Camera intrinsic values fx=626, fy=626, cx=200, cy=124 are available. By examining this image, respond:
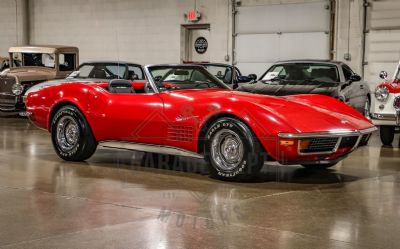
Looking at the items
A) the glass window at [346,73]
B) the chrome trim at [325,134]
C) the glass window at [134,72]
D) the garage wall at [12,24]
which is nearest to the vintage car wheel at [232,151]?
the chrome trim at [325,134]

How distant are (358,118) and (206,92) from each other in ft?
5.91

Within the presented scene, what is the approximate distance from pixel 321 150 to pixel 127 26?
15.2 meters

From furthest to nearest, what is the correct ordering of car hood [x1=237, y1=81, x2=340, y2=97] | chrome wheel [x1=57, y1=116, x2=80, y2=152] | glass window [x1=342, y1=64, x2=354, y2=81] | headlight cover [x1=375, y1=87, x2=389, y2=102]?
glass window [x1=342, y1=64, x2=354, y2=81] < car hood [x1=237, y1=81, x2=340, y2=97] < headlight cover [x1=375, y1=87, x2=389, y2=102] < chrome wheel [x1=57, y1=116, x2=80, y2=152]

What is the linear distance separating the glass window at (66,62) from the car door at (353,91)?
7.26 m

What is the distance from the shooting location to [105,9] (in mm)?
21328

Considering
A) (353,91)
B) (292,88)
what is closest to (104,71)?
(292,88)

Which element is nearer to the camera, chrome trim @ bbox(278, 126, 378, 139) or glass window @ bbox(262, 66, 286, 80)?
chrome trim @ bbox(278, 126, 378, 139)

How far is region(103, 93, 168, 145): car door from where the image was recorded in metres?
7.37

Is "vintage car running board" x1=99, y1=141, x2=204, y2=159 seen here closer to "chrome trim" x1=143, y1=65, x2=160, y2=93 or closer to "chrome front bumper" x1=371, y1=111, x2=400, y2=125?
"chrome trim" x1=143, y1=65, x2=160, y2=93

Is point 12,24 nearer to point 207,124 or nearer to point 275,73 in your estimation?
point 275,73

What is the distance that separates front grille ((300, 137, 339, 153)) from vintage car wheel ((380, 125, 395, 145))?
4441 mm

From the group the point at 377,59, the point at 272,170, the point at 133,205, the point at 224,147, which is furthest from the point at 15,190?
the point at 377,59

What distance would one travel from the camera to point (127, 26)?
20.9 meters

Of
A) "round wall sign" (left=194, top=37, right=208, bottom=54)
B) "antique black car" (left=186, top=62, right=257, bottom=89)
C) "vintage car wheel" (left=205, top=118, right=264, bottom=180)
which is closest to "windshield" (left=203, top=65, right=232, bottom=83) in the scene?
"antique black car" (left=186, top=62, right=257, bottom=89)
